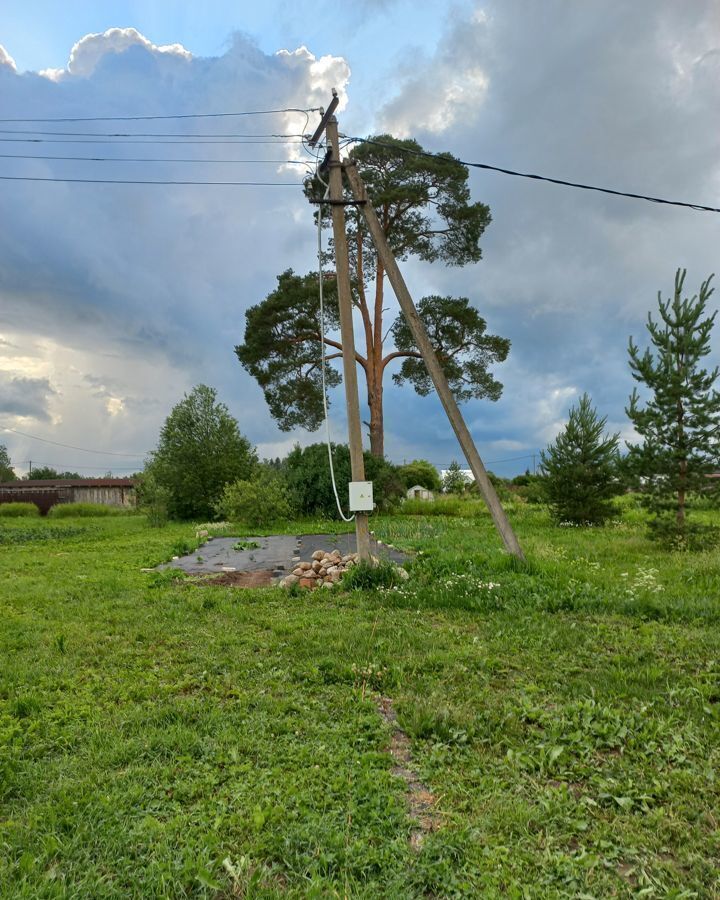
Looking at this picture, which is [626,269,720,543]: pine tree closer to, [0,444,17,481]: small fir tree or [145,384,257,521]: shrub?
[145,384,257,521]: shrub

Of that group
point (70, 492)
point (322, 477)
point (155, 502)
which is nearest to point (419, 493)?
point (322, 477)

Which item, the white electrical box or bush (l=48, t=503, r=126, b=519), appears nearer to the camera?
the white electrical box

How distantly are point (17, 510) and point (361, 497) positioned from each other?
28.4 meters

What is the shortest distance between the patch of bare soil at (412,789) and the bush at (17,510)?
1207 inches

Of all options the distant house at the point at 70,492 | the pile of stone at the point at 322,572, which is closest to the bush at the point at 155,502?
the distant house at the point at 70,492

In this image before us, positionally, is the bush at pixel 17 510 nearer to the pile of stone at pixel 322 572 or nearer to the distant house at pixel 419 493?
the distant house at pixel 419 493

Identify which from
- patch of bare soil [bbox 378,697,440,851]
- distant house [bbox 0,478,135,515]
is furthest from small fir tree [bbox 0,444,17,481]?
patch of bare soil [bbox 378,697,440,851]

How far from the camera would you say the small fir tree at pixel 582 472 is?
14.4 meters

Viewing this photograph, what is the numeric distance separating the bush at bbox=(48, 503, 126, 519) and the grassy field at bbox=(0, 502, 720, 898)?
2422 centimetres

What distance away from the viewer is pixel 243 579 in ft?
25.5

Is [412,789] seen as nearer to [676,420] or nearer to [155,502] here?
[676,420]

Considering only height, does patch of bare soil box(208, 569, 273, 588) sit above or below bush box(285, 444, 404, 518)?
below

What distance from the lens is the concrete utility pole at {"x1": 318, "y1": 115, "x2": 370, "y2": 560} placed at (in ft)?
22.7

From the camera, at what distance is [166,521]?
813 inches
